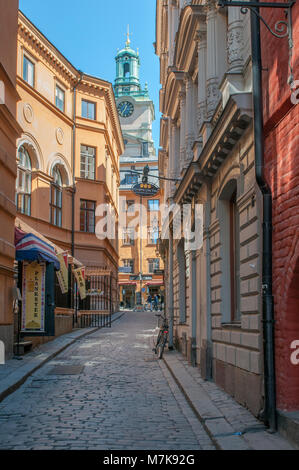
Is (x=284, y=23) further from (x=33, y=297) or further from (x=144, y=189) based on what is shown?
(x=144, y=189)

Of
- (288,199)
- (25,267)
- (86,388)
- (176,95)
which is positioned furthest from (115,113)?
(288,199)

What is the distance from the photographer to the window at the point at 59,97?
104 ft

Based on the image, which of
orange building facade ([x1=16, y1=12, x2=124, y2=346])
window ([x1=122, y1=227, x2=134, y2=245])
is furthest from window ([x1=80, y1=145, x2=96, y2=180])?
window ([x1=122, y1=227, x2=134, y2=245])

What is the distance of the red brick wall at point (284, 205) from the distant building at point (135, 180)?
147 feet

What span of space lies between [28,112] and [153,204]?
A: 1503 inches

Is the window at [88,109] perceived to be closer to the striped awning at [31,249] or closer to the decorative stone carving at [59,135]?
the decorative stone carving at [59,135]

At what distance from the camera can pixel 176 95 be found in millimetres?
19156

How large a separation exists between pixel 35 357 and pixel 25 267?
8.90ft

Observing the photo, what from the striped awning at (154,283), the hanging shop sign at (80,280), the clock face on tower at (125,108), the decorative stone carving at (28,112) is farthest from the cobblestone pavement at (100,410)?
the clock face on tower at (125,108)

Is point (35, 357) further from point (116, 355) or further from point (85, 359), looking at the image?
point (116, 355)

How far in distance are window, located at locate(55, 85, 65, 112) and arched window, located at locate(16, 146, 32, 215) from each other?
Answer: 520 cm

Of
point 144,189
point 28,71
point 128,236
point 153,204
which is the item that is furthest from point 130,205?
point 144,189

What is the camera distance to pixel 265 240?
7.59m

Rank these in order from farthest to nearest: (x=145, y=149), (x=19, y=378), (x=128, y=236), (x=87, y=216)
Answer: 1. (x=145, y=149)
2. (x=128, y=236)
3. (x=87, y=216)
4. (x=19, y=378)
